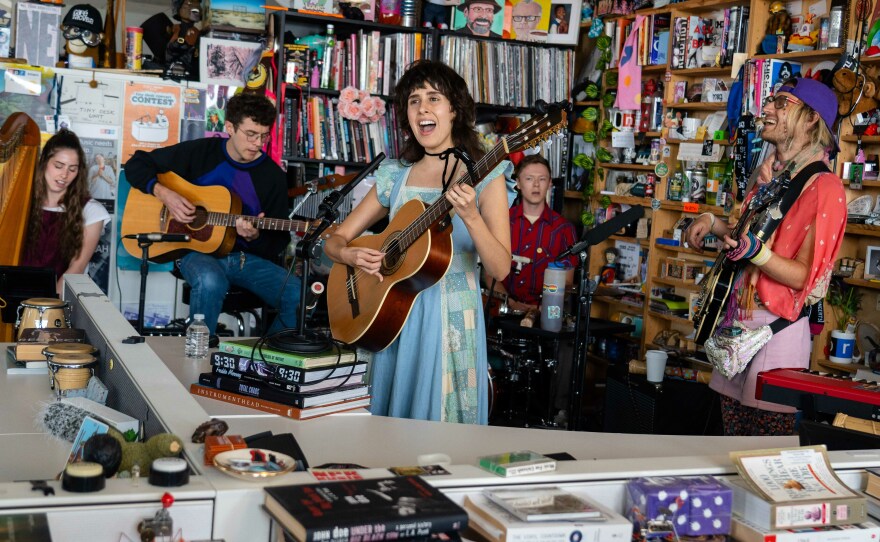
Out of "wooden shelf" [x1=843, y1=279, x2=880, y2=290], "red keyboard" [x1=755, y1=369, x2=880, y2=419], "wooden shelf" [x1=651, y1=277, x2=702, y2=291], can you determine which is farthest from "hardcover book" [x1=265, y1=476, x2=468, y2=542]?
"wooden shelf" [x1=651, y1=277, x2=702, y2=291]

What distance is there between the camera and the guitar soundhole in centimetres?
264

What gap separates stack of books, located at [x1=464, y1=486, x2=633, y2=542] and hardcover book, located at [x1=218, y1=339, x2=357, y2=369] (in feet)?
2.56

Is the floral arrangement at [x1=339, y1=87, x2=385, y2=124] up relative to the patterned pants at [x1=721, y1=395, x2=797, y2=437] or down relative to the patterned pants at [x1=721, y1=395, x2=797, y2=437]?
up

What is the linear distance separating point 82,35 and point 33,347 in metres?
2.98

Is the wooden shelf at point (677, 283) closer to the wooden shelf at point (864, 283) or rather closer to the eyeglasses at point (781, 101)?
the wooden shelf at point (864, 283)

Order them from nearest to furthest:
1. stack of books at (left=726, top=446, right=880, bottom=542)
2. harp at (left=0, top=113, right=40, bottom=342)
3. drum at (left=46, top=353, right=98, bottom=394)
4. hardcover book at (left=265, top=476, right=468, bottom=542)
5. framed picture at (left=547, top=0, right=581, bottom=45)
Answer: hardcover book at (left=265, top=476, right=468, bottom=542)
stack of books at (left=726, top=446, right=880, bottom=542)
drum at (left=46, top=353, right=98, bottom=394)
harp at (left=0, top=113, right=40, bottom=342)
framed picture at (left=547, top=0, right=581, bottom=45)

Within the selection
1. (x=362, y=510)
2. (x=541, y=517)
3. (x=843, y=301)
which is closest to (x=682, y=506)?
(x=541, y=517)

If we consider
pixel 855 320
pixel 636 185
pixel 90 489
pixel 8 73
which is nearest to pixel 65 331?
pixel 90 489

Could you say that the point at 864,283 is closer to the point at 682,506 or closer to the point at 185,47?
the point at 682,506

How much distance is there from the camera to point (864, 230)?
4012 millimetres

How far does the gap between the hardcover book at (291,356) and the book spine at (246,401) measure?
87mm

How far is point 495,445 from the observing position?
188 centimetres

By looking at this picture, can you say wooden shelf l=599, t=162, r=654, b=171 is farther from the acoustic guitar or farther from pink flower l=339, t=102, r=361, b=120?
the acoustic guitar

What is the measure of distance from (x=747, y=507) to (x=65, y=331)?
195cm
